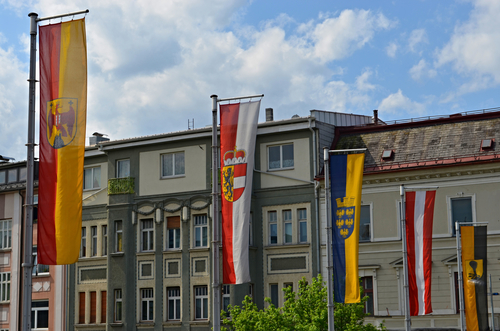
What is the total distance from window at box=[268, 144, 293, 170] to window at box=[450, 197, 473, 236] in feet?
27.3

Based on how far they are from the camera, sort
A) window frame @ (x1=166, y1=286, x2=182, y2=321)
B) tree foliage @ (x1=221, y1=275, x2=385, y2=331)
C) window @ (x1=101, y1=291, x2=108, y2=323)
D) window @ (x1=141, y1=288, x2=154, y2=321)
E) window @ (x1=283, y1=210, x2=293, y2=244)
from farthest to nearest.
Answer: window @ (x1=101, y1=291, x2=108, y2=323) < window @ (x1=141, y1=288, x2=154, y2=321) < window frame @ (x1=166, y1=286, x2=182, y2=321) < window @ (x1=283, y1=210, x2=293, y2=244) < tree foliage @ (x1=221, y1=275, x2=385, y2=331)

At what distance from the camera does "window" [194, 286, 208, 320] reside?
39.3 meters

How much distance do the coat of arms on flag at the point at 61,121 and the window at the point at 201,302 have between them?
80.0 ft

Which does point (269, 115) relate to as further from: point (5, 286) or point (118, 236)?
point (5, 286)

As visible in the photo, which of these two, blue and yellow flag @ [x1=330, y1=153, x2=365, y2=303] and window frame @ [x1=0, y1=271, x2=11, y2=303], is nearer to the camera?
blue and yellow flag @ [x1=330, y1=153, x2=365, y2=303]

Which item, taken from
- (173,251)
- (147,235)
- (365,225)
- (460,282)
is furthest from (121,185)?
(460,282)

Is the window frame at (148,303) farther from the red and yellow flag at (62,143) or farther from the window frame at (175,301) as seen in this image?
the red and yellow flag at (62,143)

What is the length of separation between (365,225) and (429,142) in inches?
197

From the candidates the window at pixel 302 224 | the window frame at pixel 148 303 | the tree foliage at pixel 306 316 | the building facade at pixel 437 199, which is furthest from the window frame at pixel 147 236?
the tree foliage at pixel 306 316

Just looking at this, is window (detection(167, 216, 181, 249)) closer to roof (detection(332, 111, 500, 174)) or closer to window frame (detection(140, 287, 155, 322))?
window frame (detection(140, 287, 155, 322))

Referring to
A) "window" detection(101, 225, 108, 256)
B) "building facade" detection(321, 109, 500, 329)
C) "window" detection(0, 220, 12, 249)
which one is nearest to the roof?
"building facade" detection(321, 109, 500, 329)

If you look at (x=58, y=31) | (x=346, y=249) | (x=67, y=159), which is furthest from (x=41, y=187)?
(x=346, y=249)

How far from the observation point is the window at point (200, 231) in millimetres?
39875

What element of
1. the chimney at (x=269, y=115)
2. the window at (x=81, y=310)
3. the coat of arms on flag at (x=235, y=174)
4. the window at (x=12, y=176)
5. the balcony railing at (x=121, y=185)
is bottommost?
the window at (x=81, y=310)
